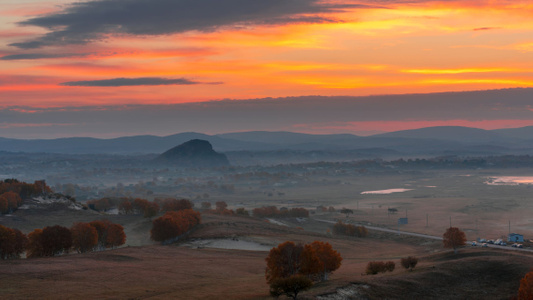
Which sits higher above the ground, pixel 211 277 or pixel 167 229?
pixel 167 229

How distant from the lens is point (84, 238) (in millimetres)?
108312

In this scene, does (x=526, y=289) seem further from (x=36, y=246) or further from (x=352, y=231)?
(x=352, y=231)

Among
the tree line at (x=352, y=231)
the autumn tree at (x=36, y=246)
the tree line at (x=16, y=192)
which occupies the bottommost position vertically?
the tree line at (x=352, y=231)

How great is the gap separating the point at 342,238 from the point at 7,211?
344ft

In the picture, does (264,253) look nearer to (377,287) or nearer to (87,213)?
(377,287)

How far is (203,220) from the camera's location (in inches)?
6033

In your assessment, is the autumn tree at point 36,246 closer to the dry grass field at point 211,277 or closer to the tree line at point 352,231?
the dry grass field at point 211,277

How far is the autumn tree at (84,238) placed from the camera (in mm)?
108062

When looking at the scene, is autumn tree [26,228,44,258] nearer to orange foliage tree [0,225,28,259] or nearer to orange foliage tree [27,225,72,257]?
orange foliage tree [27,225,72,257]

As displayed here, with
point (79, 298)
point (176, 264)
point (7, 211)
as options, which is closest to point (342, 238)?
point (176, 264)

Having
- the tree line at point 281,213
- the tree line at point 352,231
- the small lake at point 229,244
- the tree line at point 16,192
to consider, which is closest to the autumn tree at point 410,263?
the small lake at point 229,244

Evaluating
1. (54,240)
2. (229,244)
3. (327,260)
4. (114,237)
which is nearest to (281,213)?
(229,244)

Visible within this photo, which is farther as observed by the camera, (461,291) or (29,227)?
(29,227)

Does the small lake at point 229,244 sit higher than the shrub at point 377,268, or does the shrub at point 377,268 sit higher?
the shrub at point 377,268
